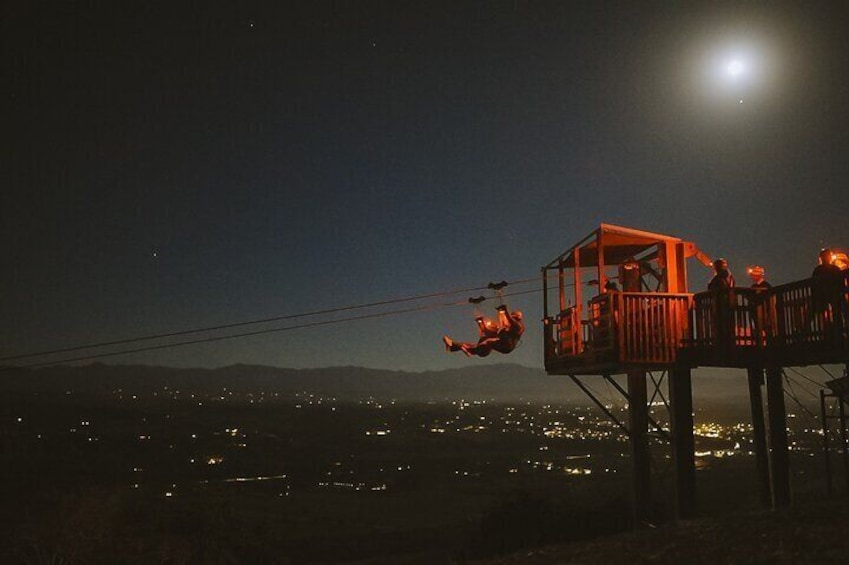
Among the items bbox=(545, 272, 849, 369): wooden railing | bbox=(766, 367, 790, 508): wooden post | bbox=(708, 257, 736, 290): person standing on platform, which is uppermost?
bbox=(708, 257, 736, 290): person standing on platform

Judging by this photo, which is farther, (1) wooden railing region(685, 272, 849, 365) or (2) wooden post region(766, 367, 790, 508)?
(2) wooden post region(766, 367, 790, 508)

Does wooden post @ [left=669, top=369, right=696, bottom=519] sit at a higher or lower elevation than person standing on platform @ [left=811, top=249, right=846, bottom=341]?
lower

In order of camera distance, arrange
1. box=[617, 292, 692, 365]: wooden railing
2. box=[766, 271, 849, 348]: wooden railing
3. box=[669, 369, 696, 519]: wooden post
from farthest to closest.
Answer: box=[617, 292, 692, 365]: wooden railing, box=[669, 369, 696, 519]: wooden post, box=[766, 271, 849, 348]: wooden railing

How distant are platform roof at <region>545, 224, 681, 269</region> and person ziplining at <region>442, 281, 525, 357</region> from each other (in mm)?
2039

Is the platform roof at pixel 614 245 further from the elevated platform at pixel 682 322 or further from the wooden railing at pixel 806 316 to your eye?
the wooden railing at pixel 806 316

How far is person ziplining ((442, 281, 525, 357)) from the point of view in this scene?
17.4 m

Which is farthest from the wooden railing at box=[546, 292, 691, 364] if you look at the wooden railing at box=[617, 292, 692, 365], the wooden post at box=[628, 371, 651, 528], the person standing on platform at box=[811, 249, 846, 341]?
the person standing on platform at box=[811, 249, 846, 341]

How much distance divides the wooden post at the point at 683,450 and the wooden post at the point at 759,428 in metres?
1.25

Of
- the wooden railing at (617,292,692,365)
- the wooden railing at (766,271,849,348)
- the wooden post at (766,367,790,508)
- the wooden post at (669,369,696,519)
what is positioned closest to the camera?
the wooden railing at (766,271,849,348)

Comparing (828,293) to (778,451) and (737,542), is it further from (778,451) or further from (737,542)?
(737,542)

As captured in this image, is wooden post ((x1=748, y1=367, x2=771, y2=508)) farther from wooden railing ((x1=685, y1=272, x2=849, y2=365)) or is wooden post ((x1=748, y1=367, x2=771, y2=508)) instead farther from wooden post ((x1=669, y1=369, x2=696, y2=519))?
wooden post ((x1=669, y1=369, x2=696, y2=519))

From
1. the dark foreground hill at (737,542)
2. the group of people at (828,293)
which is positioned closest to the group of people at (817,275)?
the group of people at (828,293)

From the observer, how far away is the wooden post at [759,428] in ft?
43.6

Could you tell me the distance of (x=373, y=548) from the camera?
50531 mm
